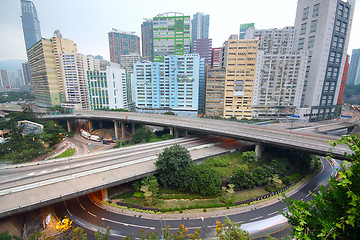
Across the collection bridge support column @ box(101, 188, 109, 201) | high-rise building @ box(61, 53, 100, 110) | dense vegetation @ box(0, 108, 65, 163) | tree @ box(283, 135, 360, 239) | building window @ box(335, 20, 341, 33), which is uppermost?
building window @ box(335, 20, 341, 33)

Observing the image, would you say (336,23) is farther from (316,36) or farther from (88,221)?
(88,221)

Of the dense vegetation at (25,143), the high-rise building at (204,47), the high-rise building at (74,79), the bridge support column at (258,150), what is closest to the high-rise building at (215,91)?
the bridge support column at (258,150)

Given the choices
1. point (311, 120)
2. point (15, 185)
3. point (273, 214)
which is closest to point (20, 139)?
point (15, 185)

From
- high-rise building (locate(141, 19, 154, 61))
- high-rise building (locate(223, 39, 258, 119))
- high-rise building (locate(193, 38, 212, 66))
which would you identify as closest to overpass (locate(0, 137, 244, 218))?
high-rise building (locate(223, 39, 258, 119))

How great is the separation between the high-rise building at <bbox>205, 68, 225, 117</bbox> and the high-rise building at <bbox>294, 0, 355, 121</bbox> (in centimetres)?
4221

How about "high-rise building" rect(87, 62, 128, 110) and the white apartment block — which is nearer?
the white apartment block

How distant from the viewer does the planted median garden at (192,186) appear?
26859mm

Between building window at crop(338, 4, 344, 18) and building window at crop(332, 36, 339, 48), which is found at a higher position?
building window at crop(338, 4, 344, 18)

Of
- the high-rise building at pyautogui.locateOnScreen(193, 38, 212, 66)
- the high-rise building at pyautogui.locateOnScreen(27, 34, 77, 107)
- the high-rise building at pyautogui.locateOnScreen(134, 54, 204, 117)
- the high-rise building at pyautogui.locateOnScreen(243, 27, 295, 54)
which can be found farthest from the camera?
the high-rise building at pyautogui.locateOnScreen(193, 38, 212, 66)

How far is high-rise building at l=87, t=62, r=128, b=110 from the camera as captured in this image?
88.5m

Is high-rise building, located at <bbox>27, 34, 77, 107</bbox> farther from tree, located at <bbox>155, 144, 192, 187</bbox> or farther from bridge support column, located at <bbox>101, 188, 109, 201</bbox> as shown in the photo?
tree, located at <bbox>155, 144, 192, 187</bbox>

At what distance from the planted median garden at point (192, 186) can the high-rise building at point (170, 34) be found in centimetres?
9265

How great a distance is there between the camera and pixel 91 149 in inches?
2099

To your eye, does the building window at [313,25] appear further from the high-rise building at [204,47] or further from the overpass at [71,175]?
the overpass at [71,175]
